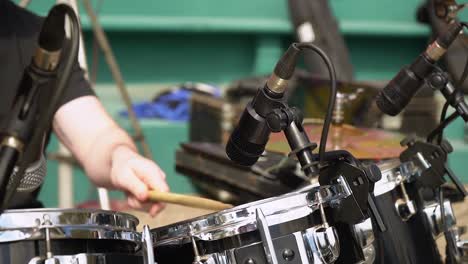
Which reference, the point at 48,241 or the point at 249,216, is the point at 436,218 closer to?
the point at 249,216

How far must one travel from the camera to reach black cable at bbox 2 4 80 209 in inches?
35.6

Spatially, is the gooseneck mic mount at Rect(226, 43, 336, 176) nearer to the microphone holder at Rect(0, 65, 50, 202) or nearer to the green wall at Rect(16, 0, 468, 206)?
the microphone holder at Rect(0, 65, 50, 202)

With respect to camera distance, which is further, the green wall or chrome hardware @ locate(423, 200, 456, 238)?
the green wall

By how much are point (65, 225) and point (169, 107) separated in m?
2.55

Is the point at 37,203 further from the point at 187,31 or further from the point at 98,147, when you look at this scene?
the point at 187,31

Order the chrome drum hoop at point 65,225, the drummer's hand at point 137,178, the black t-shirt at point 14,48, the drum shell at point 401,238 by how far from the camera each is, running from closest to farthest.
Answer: the chrome drum hoop at point 65,225
the drum shell at point 401,238
the drummer's hand at point 137,178
the black t-shirt at point 14,48

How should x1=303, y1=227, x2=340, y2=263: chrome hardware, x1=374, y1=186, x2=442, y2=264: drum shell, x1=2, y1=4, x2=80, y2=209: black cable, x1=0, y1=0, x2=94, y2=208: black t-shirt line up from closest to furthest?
1. x1=2, y1=4, x2=80, y2=209: black cable
2. x1=303, y1=227, x2=340, y2=263: chrome hardware
3. x1=374, y1=186, x2=442, y2=264: drum shell
4. x1=0, y1=0, x2=94, y2=208: black t-shirt

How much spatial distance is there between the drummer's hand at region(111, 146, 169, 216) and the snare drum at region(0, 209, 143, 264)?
47 centimetres

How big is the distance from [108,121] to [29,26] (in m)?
0.28

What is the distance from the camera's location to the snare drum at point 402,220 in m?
1.34

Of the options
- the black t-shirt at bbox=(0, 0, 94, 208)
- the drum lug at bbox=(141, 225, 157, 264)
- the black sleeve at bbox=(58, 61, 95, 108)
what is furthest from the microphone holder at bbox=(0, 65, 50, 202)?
the black sleeve at bbox=(58, 61, 95, 108)

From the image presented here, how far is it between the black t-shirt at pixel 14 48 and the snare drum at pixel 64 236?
0.64 metres

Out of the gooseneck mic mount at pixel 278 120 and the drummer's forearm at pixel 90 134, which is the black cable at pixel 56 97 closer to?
the gooseneck mic mount at pixel 278 120

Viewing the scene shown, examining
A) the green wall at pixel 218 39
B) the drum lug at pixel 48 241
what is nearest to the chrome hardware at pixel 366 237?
the drum lug at pixel 48 241
